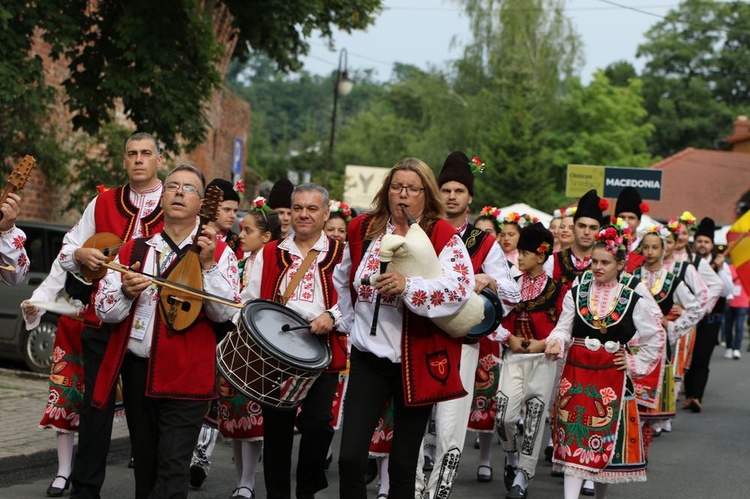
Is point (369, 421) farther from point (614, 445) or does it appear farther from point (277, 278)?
point (614, 445)

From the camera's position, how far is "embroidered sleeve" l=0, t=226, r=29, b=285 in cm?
630

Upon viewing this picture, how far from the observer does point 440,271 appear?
5.87 meters

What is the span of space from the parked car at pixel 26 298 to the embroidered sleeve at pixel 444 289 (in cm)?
825

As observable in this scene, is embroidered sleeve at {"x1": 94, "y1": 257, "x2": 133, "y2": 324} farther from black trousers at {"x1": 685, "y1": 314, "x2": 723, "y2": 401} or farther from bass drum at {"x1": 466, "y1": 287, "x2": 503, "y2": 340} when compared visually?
black trousers at {"x1": 685, "y1": 314, "x2": 723, "y2": 401}

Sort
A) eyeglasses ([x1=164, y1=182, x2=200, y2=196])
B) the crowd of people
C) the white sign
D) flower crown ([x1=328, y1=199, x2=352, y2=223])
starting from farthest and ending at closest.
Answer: the white sign → flower crown ([x1=328, y1=199, x2=352, y2=223]) → eyeglasses ([x1=164, y1=182, x2=200, y2=196]) → the crowd of people

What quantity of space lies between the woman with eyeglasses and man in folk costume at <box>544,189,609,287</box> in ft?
13.0

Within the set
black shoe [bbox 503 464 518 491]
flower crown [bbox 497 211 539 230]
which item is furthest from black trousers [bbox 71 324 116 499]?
flower crown [bbox 497 211 539 230]

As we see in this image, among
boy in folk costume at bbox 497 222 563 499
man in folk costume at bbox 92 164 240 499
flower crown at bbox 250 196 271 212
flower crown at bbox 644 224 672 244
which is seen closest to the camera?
man in folk costume at bbox 92 164 240 499

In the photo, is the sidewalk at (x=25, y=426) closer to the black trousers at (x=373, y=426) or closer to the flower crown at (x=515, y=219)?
the black trousers at (x=373, y=426)

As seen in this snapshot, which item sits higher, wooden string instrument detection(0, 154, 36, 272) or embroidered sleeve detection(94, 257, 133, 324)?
wooden string instrument detection(0, 154, 36, 272)

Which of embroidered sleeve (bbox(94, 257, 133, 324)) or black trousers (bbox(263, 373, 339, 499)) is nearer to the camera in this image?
embroidered sleeve (bbox(94, 257, 133, 324))

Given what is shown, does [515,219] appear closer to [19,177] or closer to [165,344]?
[165,344]

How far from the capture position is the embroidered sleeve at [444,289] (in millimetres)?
5711

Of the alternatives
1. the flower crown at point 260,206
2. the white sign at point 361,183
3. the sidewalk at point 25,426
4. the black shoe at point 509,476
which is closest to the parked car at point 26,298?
the sidewalk at point 25,426
